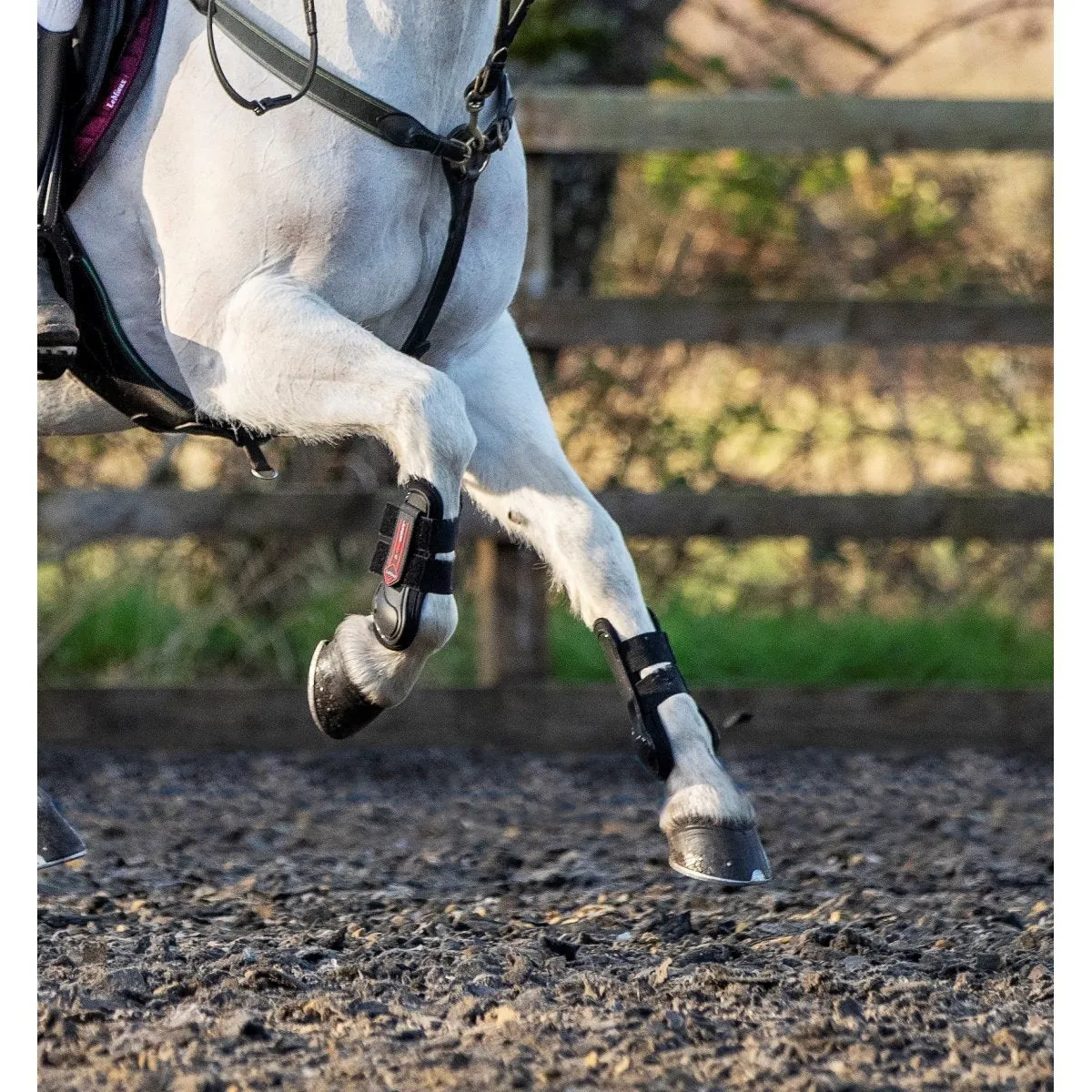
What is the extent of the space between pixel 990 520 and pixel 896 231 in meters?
2.13

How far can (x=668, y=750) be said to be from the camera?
2824 mm

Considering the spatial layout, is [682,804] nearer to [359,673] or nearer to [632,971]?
[632,971]

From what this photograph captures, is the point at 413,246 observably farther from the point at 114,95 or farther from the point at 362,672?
the point at 362,672

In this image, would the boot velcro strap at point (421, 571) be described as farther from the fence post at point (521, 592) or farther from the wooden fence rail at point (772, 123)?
the wooden fence rail at point (772, 123)

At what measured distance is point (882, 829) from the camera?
169 inches

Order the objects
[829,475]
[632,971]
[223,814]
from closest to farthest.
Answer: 1. [632,971]
2. [223,814]
3. [829,475]

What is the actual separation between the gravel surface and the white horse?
34 centimetres

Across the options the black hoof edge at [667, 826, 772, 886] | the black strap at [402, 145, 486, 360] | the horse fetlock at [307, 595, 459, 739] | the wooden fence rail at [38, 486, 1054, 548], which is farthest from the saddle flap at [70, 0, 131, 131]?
the wooden fence rail at [38, 486, 1054, 548]

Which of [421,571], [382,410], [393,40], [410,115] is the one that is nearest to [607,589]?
[421,571]

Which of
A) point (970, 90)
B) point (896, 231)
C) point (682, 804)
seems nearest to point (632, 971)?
point (682, 804)

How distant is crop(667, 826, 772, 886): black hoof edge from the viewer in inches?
107

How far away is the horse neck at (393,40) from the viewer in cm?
263

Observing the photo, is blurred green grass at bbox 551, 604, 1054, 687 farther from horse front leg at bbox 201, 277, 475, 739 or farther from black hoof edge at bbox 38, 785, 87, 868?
horse front leg at bbox 201, 277, 475, 739

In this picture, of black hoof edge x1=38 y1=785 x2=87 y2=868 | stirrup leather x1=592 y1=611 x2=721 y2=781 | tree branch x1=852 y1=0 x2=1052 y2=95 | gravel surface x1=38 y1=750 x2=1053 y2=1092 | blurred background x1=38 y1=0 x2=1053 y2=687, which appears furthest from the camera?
tree branch x1=852 y1=0 x2=1052 y2=95
